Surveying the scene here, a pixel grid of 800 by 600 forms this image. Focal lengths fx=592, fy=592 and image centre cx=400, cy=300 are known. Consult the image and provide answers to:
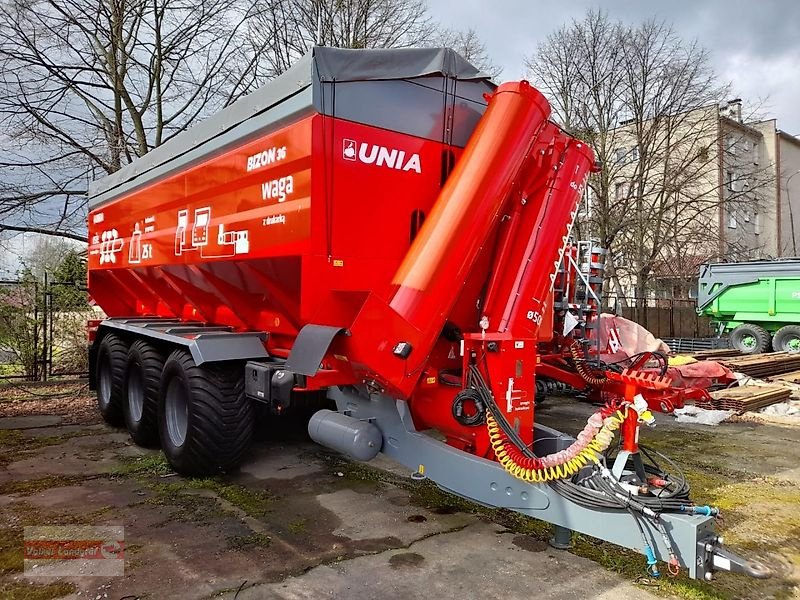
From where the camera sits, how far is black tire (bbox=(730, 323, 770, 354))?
15.1 m

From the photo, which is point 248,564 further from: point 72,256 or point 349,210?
point 72,256

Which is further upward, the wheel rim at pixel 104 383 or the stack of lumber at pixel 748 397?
the wheel rim at pixel 104 383

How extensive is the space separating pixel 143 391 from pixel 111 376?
4.61 ft

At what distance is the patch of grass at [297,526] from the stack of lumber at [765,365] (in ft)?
29.4

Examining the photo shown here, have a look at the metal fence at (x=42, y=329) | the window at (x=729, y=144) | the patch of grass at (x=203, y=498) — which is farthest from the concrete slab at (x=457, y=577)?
the window at (x=729, y=144)

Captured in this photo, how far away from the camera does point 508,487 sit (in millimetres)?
3334

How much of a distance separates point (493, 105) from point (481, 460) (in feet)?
7.24

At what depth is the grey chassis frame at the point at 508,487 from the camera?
266cm

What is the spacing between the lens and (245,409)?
189 inches

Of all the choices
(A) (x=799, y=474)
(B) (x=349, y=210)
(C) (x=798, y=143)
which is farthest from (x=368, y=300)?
(C) (x=798, y=143)

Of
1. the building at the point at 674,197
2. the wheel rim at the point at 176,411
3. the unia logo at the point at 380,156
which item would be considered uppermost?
the building at the point at 674,197

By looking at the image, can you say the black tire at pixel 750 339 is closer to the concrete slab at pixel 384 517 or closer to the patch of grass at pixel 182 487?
the concrete slab at pixel 384 517

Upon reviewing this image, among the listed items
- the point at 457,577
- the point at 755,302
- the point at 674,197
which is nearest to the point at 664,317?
the point at 674,197

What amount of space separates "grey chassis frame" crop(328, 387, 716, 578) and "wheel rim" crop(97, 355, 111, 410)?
430 centimetres
